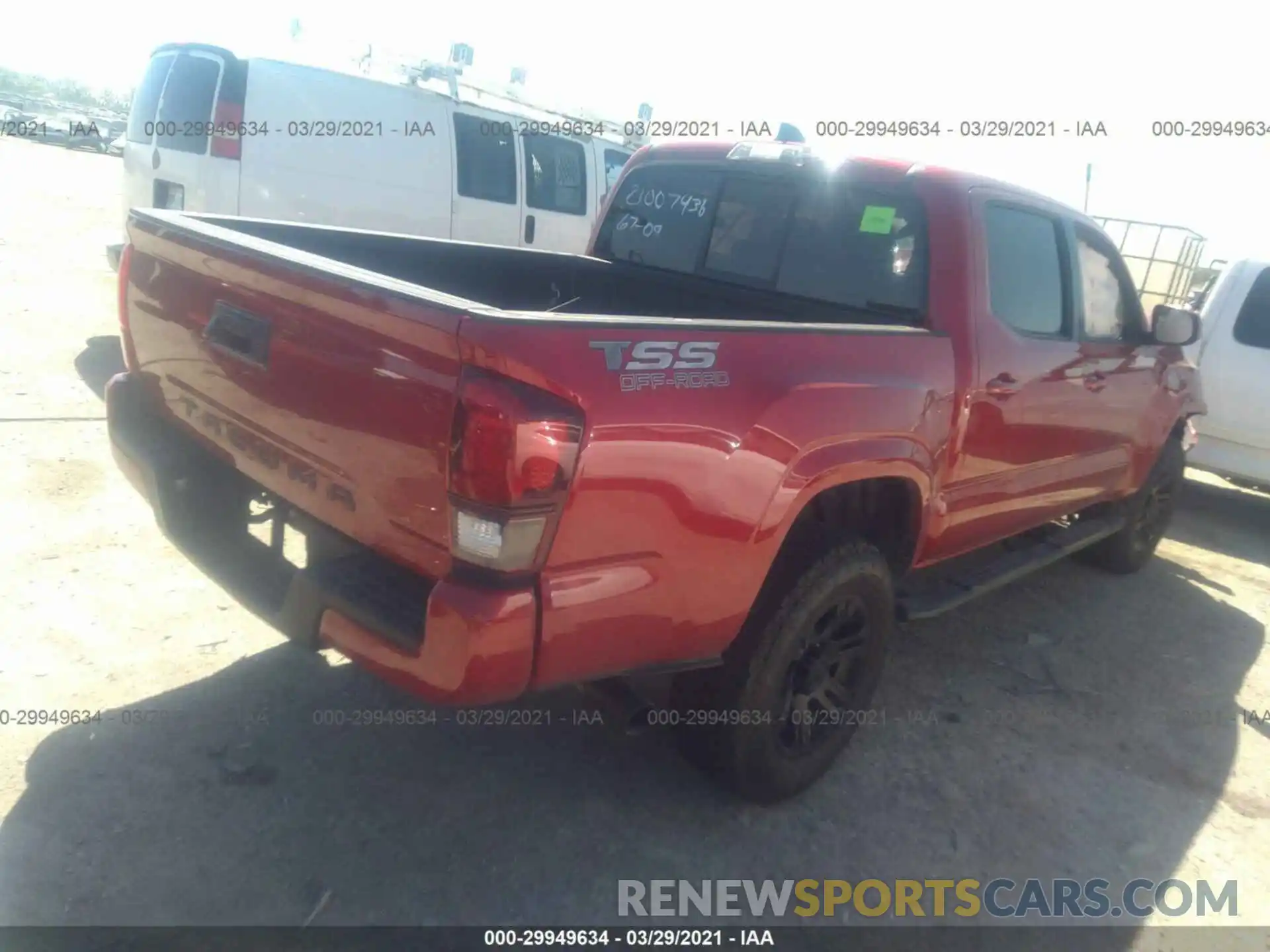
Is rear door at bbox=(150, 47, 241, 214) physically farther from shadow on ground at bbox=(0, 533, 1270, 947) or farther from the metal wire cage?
the metal wire cage

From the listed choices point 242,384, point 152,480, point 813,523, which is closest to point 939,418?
point 813,523

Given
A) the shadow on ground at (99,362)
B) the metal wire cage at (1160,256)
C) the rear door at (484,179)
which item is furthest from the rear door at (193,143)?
the metal wire cage at (1160,256)

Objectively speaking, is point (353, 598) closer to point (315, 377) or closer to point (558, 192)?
point (315, 377)

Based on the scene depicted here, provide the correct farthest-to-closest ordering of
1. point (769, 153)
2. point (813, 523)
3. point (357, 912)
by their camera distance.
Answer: point (769, 153) < point (813, 523) < point (357, 912)

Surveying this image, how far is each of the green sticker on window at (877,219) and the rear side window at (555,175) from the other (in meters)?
5.72

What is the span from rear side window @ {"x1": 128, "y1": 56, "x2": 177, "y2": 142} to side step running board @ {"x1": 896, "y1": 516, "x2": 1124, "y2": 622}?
20.5ft

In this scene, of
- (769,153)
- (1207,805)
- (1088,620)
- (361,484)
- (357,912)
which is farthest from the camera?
(1088,620)

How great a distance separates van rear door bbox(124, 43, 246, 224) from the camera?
637cm

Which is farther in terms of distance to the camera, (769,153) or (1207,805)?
(769,153)

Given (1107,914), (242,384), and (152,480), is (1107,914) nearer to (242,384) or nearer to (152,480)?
(242,384)

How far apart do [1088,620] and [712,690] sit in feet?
9.63

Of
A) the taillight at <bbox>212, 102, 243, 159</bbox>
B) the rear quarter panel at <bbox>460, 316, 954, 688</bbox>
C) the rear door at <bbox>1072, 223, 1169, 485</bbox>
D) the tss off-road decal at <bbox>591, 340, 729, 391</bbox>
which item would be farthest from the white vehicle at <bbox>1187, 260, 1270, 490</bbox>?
the taillight at <bbox>212, 102, 243, 159</bbox>

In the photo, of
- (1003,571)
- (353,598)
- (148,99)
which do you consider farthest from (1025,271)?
(148,99)

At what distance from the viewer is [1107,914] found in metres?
2.74
